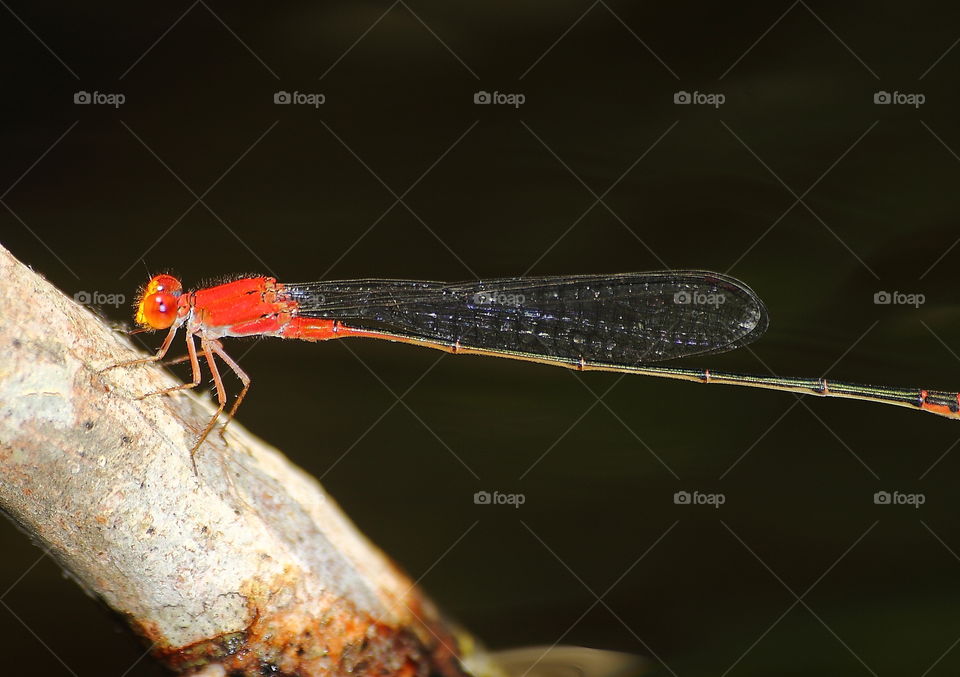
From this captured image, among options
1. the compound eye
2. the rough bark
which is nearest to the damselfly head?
the compound eye

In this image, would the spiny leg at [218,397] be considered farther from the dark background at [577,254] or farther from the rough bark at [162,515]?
the dark background at [577,254]

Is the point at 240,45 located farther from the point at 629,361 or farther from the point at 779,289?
the point at 779,289

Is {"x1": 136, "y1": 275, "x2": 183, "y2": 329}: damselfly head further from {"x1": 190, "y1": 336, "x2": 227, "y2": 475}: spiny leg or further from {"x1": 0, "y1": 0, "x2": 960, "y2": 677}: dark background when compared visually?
{"x1": 0, "y1": 0, "x2": 960, "y2": 677}: dark background

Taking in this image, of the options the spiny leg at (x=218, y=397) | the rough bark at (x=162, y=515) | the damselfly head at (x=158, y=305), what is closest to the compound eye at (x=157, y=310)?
the damselfly head at (x=158, y=305)

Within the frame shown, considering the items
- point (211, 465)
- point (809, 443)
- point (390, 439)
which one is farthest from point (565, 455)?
point (211, 465)

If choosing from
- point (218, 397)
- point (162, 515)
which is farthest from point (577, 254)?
point (162, 515)

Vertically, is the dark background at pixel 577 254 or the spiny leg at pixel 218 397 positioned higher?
the dark background at pixel 577 254
